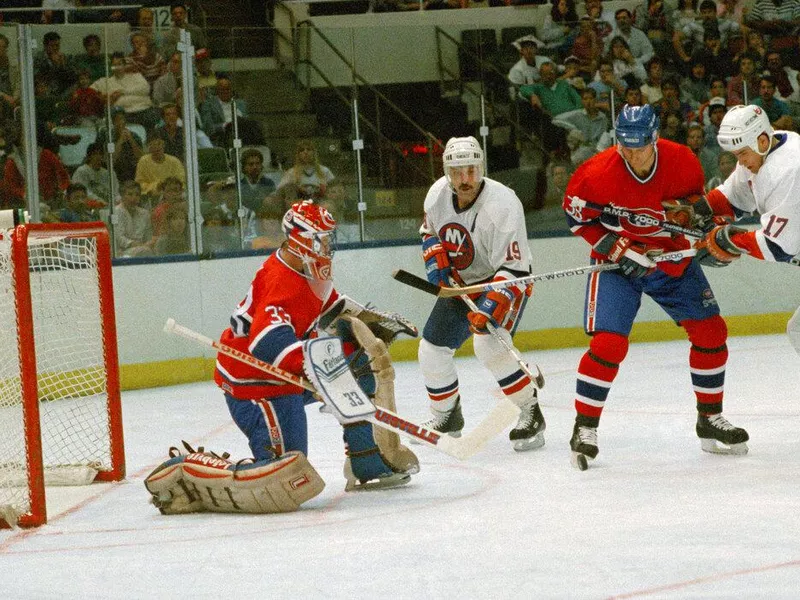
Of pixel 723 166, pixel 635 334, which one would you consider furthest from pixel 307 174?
pixel 723 166

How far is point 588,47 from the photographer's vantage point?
8.27 meters

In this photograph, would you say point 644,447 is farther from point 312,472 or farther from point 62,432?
point 62,432

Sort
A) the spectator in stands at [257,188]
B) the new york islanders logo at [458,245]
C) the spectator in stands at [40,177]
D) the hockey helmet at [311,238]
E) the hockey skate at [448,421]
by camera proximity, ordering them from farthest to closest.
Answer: the spectator in stands at [257,188], the spectator in stands at [40,177], the hockey skate at [448,421], the new york islanders logo at [458,245], the hockey helmet at [311,238]

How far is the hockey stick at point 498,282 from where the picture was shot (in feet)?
13.6

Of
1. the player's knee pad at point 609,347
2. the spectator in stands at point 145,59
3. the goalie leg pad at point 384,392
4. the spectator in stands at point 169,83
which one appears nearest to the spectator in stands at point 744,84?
the spectator in stands at point 169,83

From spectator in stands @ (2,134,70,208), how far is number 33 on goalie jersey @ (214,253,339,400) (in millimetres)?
2739

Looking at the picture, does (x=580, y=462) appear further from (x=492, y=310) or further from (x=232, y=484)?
(x=232, y=484)

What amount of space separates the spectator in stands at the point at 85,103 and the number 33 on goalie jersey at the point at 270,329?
2.93 meters

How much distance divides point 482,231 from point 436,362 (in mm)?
508

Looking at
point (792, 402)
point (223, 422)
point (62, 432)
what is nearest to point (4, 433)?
point (62, 432)

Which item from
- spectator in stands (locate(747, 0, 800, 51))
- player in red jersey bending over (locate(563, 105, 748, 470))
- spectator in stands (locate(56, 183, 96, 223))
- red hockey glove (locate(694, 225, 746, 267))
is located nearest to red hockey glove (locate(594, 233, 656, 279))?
player in red jersey bending over (locate(563, 105, 748, 470))

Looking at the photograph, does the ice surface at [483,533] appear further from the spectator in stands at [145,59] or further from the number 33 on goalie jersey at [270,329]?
the spectator in stands at [145,59]

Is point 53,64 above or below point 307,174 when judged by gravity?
above

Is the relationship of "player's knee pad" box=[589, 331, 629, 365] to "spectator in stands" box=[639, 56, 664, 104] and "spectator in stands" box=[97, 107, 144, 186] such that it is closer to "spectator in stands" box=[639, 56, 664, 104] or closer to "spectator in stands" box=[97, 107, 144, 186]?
"spectator in stands" box=[97, 107, 144, 186]
